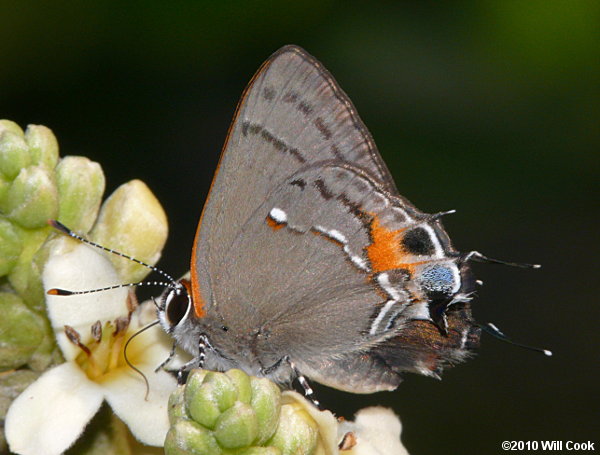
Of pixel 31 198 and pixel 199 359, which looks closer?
pixel 31 198

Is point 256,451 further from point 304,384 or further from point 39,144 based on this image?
point 39,144

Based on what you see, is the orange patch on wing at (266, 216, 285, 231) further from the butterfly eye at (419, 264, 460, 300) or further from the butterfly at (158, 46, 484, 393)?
the butterfly eye at (419, 264, 460, 300)

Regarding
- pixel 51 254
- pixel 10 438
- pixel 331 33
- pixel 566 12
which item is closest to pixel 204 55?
pixel 331 33

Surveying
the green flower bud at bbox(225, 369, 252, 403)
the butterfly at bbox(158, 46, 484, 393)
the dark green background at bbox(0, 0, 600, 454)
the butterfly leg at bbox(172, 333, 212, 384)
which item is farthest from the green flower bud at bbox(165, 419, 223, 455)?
the dark green background at bbox(0, 0, 600, 454)

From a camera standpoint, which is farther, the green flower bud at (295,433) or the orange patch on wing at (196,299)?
the orange patch on wing at (196,299)

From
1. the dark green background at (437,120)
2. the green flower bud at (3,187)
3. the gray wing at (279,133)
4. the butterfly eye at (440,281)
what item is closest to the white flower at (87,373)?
the green flower bud at (3,187)

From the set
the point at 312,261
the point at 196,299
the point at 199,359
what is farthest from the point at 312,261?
the point at 199,359

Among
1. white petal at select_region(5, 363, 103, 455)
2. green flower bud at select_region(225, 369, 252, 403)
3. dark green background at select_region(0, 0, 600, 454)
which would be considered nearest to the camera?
green flower bud at select_region(225, 369, 252, 403)

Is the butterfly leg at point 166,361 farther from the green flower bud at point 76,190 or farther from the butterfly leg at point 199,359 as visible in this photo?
the green flower bud at point 76,190
